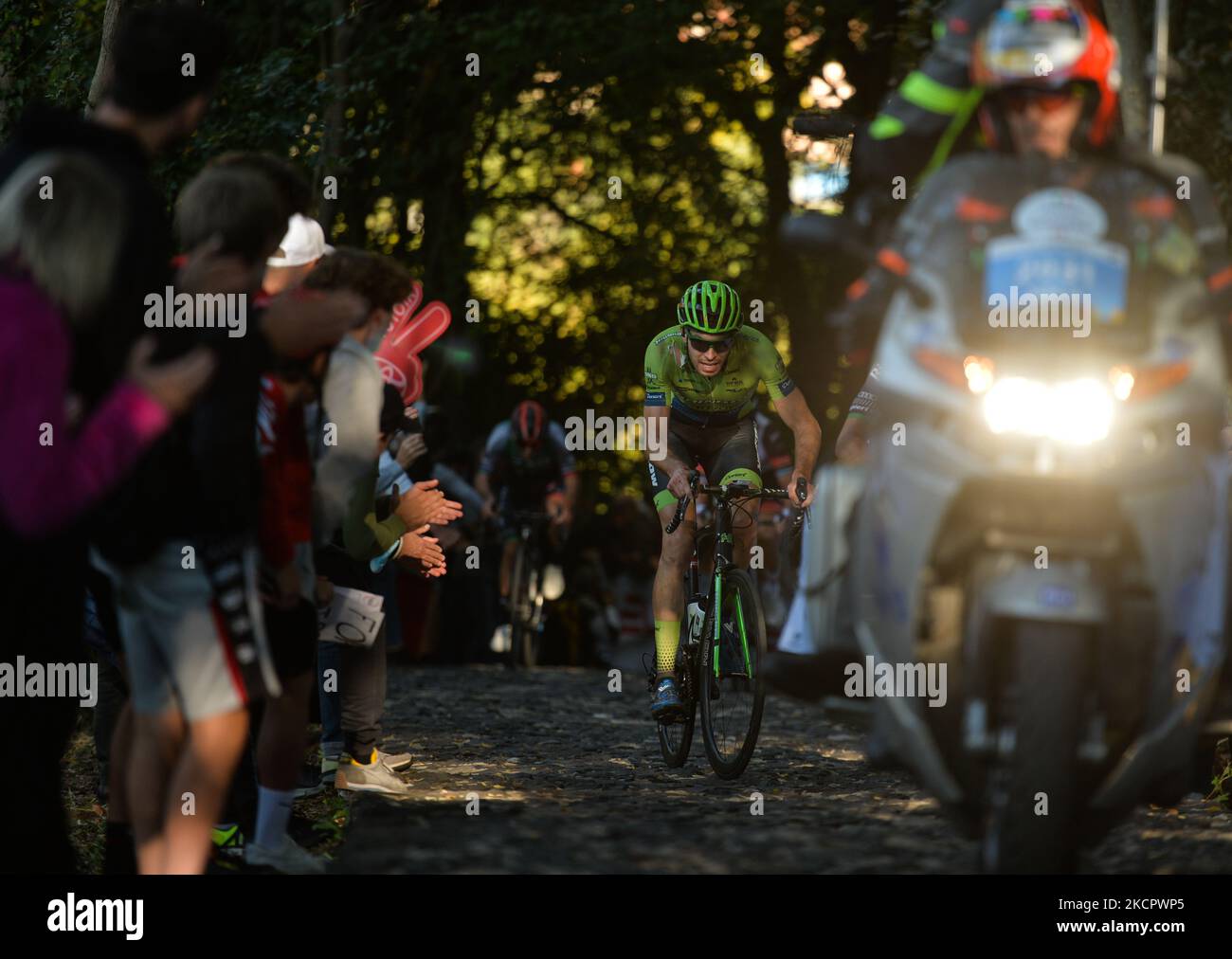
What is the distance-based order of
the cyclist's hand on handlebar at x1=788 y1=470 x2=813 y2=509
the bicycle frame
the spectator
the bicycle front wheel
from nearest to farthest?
the spectator → the bicycle front wheel → the bicycle frame → the cyclist's hand on handlebar at x1=788 y1=470 x2=813 y2=509

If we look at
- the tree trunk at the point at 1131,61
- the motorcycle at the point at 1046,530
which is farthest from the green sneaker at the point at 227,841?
the tree trunk at the point at 1131,61

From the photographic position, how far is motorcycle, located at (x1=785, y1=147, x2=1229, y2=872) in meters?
4.91

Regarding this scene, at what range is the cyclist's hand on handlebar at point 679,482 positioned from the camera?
364 inches

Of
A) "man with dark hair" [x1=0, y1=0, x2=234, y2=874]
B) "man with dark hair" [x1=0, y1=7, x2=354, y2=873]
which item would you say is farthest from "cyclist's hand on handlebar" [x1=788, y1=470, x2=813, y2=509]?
"man with dark hair" [x1=0, y1=0, x2=234, y2=874]

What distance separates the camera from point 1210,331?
212 inches

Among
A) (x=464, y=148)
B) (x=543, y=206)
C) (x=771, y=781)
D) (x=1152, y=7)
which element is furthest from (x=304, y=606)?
(x=543, y=206)

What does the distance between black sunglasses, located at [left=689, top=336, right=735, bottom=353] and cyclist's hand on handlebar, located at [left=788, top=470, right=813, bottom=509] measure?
2.21ft

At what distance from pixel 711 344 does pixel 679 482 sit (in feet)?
2.31

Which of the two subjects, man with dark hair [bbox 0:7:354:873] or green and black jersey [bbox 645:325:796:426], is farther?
green and black jersey [bbox 645:325:796:426]

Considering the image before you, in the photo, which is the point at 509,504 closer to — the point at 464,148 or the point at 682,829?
the point at 464,148

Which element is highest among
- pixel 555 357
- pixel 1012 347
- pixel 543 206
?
pixel 543 206

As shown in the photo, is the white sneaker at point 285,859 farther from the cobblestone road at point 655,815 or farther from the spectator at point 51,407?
the spectator at point 51,407

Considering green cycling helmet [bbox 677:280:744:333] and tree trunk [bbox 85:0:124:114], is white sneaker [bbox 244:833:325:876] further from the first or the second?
tree trunk [bbox 85:0:124:114]
